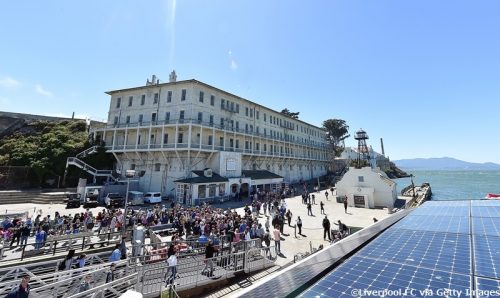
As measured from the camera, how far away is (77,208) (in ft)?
78.4

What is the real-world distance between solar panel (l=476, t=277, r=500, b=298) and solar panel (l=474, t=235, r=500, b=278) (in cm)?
32

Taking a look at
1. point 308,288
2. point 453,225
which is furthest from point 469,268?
point 453,225

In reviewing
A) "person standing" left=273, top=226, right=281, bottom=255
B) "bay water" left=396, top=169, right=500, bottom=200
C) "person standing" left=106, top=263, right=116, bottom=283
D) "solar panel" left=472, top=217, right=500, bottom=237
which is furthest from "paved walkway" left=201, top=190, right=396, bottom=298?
"bay water" left=396, top=169, right=500, bottom=200

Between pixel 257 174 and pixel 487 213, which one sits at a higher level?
pixel 257 174

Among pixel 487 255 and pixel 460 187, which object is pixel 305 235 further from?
pixel 460 187

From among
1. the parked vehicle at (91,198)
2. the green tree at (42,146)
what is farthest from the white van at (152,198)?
the green tree at (42,146)

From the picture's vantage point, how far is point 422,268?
446 centimetres

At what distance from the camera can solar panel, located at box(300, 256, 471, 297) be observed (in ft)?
11.8

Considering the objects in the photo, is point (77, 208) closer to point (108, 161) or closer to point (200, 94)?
point (108, 161)

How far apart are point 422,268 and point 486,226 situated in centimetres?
594

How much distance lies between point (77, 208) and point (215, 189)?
14898mm

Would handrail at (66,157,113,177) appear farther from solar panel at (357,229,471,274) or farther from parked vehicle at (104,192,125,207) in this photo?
solar panel at (357,229,471,274)

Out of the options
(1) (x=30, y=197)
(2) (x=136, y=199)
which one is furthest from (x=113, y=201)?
(1) (x=30, y=197)

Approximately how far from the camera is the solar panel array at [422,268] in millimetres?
3596
